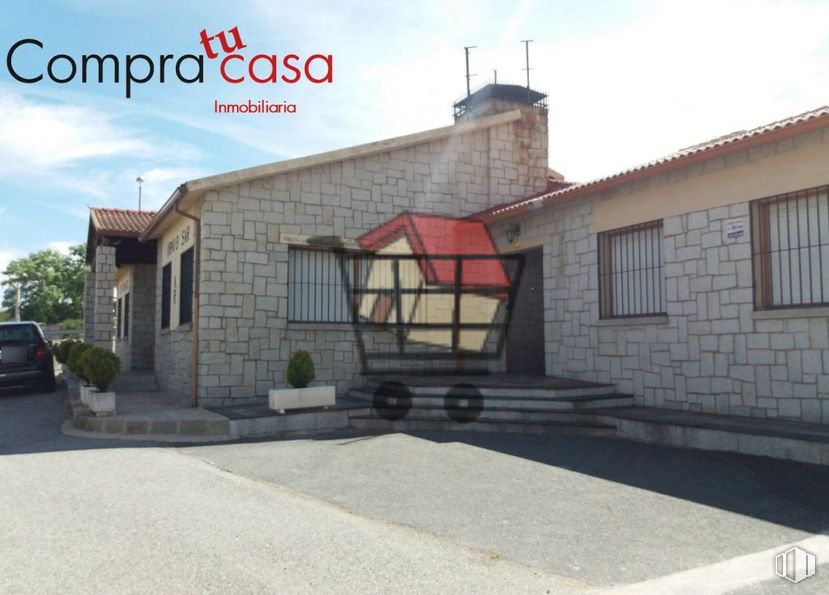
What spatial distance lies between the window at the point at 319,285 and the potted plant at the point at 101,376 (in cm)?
285

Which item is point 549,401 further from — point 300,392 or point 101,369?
point 101,369

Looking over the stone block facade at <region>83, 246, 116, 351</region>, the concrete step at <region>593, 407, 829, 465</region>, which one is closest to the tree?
the stone block facade at <region>83, 246, 116, 351</region>

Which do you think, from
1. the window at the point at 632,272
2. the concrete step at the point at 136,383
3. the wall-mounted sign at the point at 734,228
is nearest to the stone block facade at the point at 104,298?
the concrete step at the point at 136,383

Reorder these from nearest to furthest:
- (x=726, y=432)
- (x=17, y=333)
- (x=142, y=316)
Answer: 1. (x=726, y=432)
2. (x=17, y=333)
3. (x=142, y=316)

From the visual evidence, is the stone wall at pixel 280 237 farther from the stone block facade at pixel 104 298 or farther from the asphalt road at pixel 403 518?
the asphalt road at pixel 403 518

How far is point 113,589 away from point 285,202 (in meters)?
8.18

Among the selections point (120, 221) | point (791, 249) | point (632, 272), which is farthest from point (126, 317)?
point (791, 249)

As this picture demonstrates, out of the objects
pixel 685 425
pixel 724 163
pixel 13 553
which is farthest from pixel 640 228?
pixel 13 553

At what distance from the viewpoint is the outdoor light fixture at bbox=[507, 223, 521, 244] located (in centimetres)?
1140

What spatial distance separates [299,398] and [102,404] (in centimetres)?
279

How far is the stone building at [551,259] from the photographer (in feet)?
24.1

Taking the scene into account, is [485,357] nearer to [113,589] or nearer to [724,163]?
[724,163]

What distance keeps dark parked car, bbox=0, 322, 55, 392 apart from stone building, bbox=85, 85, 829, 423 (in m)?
1.17

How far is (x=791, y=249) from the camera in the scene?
24.3ft
